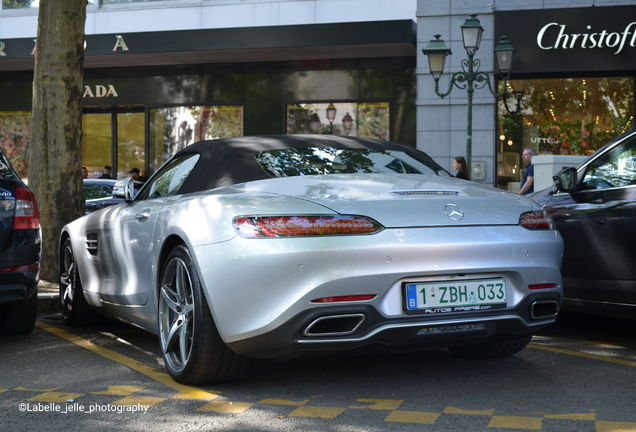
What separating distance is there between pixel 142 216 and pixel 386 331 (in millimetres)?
1911

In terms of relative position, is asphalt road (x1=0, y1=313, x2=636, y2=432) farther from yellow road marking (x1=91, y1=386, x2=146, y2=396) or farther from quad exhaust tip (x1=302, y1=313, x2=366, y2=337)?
quad exhaust tip (x1=302, y1=313, x2=366, y2=337)

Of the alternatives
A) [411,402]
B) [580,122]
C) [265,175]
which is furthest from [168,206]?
[580,122]

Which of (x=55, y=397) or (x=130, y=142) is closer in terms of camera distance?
(x=55, y=397)

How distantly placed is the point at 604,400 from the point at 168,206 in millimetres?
2522

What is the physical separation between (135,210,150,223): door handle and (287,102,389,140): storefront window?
1374cm

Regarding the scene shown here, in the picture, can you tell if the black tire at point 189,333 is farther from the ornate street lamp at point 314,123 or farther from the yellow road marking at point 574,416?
the ornate street lamp at point 314,123

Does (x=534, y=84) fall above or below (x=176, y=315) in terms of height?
above

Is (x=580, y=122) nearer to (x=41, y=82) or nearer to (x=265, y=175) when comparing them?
(x=41, y=82)

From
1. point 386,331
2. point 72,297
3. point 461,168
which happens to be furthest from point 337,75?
point 386,331

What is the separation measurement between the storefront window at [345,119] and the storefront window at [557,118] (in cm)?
300

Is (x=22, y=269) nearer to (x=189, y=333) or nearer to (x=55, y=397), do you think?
(x=55, y=397)

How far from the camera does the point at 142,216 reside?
4.85m

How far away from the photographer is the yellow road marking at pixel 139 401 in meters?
3.87

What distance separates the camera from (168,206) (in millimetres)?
4512
